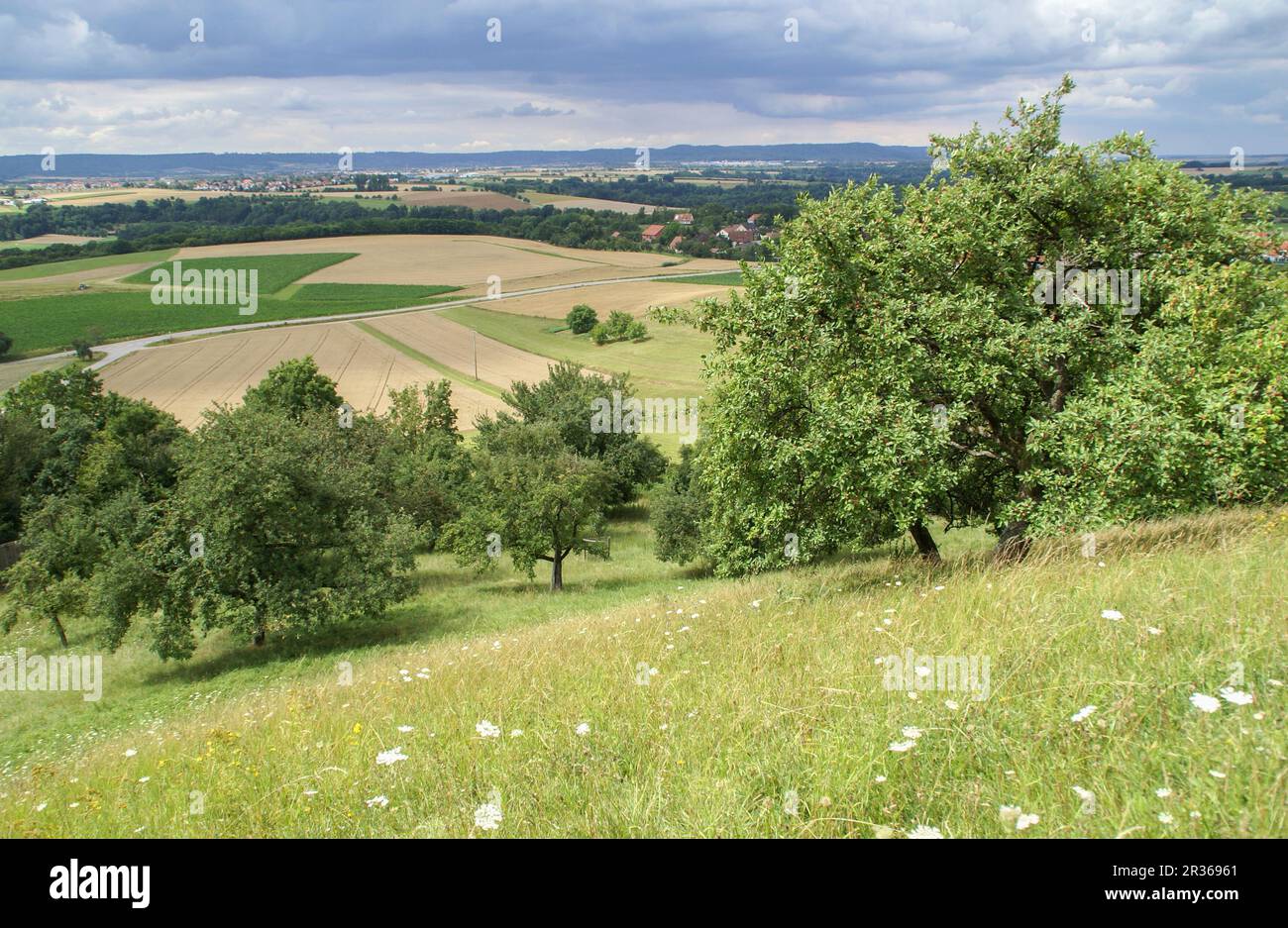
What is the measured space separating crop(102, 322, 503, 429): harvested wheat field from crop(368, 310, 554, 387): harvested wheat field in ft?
11.4

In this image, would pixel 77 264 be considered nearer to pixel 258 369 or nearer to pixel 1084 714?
pixel 258 369

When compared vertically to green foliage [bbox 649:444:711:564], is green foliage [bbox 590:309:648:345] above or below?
above

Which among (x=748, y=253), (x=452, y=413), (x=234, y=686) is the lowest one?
(x=234, y=686)

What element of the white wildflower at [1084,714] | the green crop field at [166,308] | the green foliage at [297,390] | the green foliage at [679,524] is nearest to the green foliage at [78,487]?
the green foliage at [297,390]

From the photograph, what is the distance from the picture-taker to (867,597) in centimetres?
1009

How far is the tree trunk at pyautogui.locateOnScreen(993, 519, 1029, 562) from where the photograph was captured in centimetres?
1306

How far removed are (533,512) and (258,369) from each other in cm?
6085

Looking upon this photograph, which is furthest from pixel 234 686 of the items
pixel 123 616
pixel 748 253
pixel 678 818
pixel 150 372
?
pixel 748 253

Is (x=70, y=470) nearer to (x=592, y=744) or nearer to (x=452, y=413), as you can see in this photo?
(x=452, y=413)

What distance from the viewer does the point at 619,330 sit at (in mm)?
97250

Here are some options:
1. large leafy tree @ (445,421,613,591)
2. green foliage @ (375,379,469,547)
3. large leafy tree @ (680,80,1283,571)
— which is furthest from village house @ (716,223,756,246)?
large leafy tree @ (680,80,1283,571)

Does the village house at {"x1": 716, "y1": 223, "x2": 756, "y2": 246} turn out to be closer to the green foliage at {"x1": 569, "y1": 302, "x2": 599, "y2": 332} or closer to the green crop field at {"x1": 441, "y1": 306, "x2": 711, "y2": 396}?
the green crop field at {"x1": 441, "y1": 306, "x2": 711, "y2": 396}
